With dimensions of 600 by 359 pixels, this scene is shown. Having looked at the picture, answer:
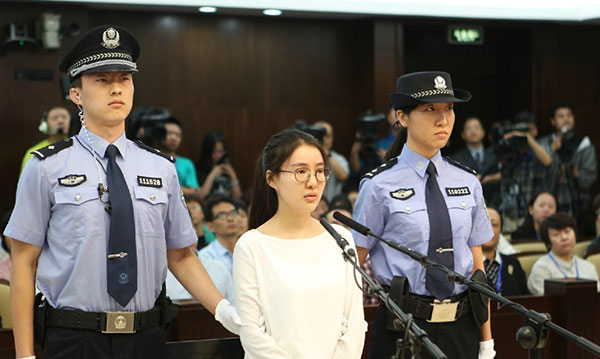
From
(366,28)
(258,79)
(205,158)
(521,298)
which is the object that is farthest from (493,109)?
(521,298)

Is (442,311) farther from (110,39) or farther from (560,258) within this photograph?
(560,258)

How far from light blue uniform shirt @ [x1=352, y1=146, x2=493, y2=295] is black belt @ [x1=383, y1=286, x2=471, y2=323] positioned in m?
0.03

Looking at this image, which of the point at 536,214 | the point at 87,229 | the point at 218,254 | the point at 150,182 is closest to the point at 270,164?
the point at 150,182

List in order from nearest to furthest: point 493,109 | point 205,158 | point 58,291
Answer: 1. point 58,291
2. point 205,158
3. point 493,109

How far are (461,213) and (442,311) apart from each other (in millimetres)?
360

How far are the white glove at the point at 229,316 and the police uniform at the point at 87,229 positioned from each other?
0.18m

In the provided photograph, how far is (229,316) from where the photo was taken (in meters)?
2.72

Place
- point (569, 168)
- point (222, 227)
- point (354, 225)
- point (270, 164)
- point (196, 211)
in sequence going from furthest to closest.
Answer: point (569, 168), point (196, 211), point (222, 227), point (270, 164), point (354, 225)

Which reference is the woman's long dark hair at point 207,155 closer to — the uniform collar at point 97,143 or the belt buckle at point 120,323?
the uniform collar at point 97,143

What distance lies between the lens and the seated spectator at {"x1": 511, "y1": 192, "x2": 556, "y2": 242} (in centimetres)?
671

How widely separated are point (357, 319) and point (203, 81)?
21.6ft

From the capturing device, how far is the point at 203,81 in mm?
9094

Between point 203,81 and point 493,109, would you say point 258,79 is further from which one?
point 493,109

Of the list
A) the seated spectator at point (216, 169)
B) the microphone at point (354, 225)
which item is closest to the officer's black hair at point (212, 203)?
the seated spectator at point (216, 169)
